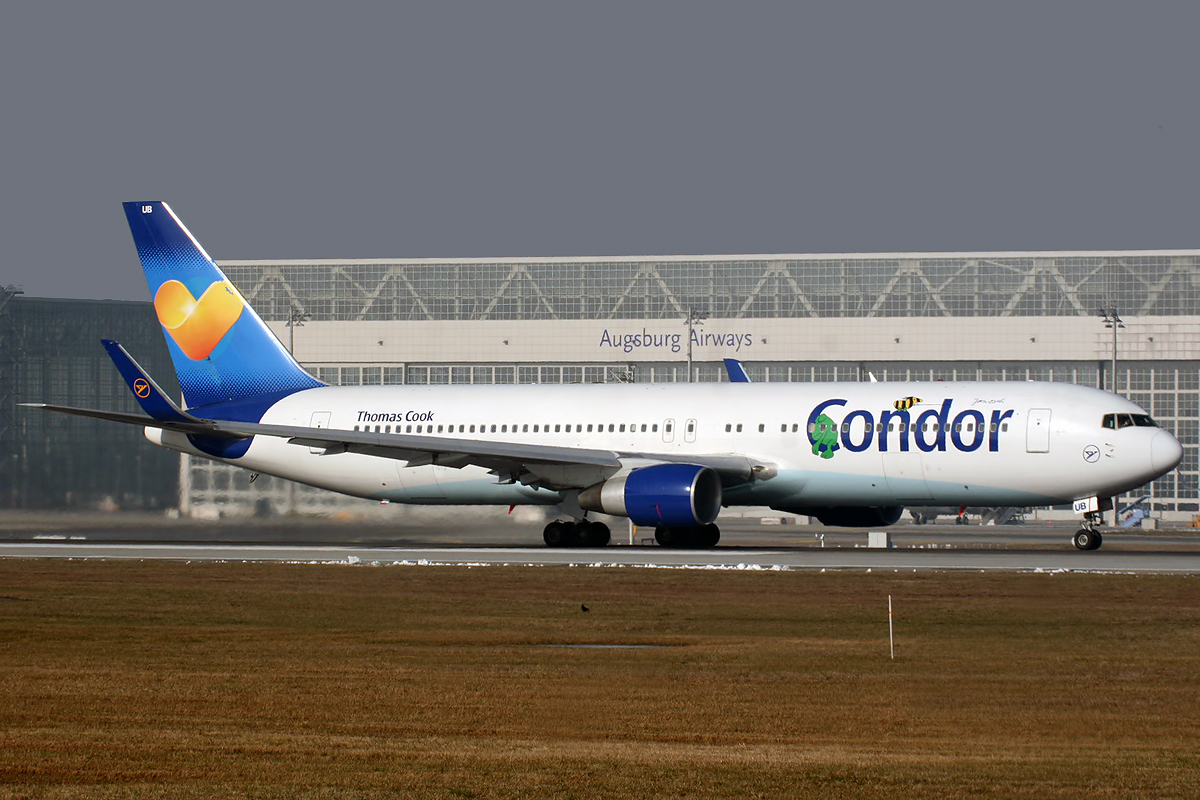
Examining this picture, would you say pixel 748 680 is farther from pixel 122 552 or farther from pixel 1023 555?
pixel 122 552

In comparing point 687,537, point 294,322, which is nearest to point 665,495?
point 687,537

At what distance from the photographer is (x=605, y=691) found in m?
15.4

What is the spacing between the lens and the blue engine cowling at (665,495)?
35500 millimetres

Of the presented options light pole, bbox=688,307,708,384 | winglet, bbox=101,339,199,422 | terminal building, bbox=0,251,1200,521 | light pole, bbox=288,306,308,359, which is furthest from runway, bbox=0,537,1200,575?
light pole, bbox=288,306,308,359

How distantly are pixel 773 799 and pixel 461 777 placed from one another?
2251 mm

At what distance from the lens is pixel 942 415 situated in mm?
36750

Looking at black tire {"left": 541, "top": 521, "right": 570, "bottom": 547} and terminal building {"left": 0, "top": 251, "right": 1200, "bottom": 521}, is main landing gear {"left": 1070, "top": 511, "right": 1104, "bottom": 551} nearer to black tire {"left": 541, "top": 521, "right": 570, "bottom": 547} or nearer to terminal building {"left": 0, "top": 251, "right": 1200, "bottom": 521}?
black tire {"left": 541, "top": 521, "right": 570, "bottom": 547}

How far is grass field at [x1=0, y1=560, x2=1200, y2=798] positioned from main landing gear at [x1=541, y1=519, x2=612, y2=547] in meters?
12.5

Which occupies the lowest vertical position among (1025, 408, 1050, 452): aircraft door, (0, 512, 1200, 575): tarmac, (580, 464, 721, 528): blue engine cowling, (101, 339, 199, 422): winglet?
(0, 512, 1200, 575): tarmac

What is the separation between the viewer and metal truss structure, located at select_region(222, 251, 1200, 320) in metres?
87.5

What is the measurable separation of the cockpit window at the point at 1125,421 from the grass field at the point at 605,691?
9341 mm

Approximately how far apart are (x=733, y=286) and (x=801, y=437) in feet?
179

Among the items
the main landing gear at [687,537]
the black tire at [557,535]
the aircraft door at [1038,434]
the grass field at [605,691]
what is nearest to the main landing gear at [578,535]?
the black tire at [557,535]

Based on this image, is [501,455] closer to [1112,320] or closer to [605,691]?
[605,691]
